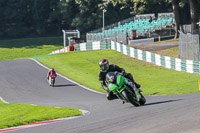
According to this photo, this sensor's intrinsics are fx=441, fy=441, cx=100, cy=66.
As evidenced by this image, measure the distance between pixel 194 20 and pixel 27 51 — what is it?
3413cm

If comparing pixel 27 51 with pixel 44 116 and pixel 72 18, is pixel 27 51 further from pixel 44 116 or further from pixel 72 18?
pixel 44 116

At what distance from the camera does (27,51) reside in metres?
70.9

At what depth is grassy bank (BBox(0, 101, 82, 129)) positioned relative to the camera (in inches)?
556

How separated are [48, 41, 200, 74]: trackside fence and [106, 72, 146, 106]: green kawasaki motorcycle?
17.1m

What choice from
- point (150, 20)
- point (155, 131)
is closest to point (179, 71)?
point (155, 131)

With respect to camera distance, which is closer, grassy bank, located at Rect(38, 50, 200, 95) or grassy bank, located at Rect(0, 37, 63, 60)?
grassy bank, located at Rect(38, 50, 200, 95)

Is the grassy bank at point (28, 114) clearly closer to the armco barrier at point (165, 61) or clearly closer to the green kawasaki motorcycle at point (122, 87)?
the green kawasaki motorcycle at point (122, 87)

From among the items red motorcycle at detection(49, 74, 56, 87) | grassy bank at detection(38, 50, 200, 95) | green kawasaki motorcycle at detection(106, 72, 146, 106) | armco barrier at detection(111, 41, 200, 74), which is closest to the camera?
green kawasaki motorcycle at detection(106, 72, 146, 106)

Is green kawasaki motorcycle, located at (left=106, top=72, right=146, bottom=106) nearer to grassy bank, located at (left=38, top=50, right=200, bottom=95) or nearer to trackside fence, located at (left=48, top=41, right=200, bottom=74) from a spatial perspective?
grassy bank, located at (left=38, top=50, right=200, bottom=95)

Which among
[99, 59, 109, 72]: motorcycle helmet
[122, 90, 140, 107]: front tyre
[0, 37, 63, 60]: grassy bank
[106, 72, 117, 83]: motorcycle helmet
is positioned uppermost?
[99, 59, 109, 72]: motorcycle helmet

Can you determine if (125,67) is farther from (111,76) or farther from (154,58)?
(111,76)

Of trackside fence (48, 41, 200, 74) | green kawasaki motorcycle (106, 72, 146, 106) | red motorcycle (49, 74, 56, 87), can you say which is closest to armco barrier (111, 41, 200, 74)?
trackside fence (48, 41, 200, 74)

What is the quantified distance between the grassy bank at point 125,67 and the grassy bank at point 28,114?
281 inches

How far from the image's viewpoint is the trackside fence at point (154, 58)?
31.6m
